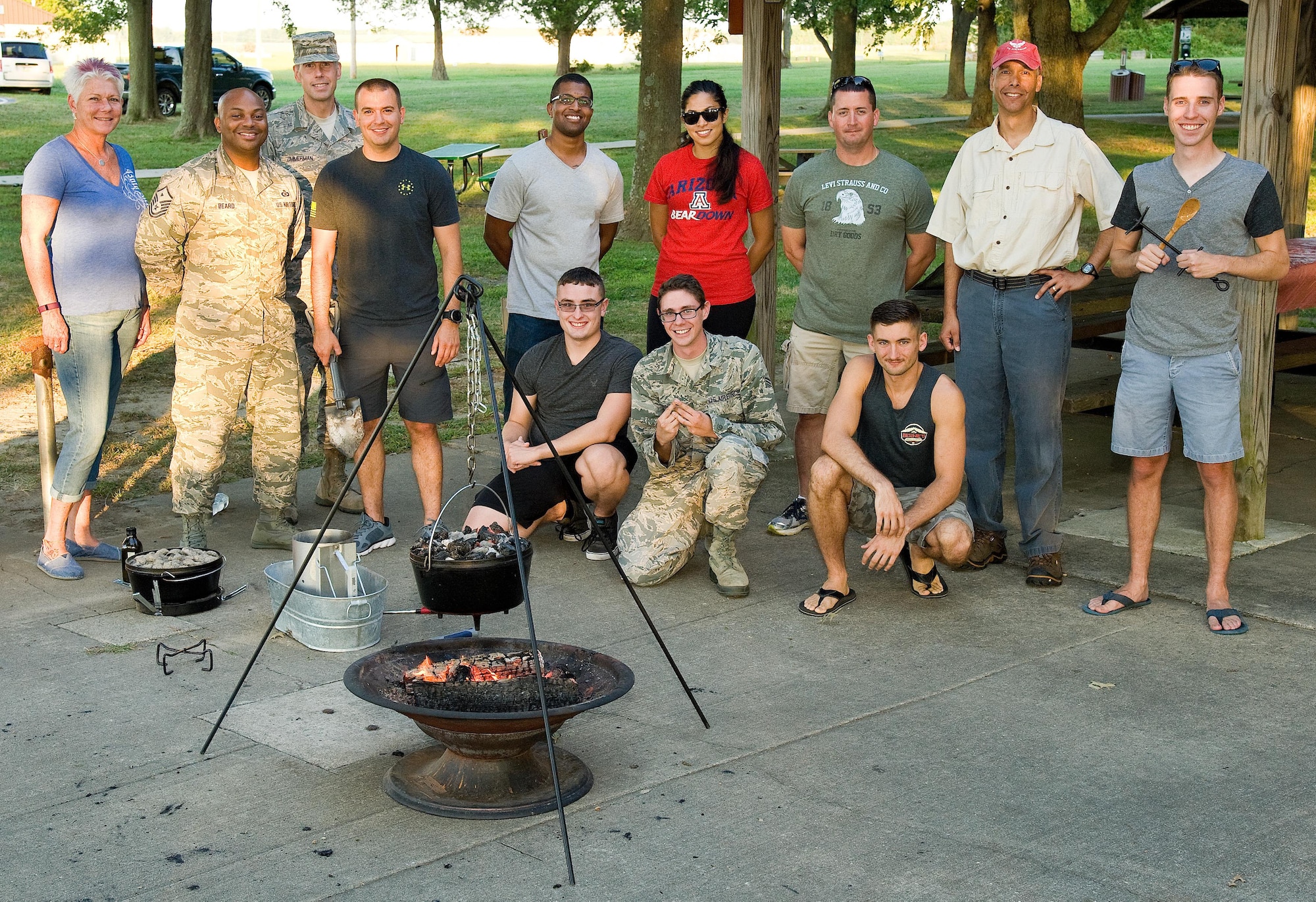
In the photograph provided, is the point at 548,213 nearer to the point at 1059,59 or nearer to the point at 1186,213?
the point at 1186,213

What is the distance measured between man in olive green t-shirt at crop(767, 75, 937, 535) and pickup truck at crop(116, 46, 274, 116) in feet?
92.6

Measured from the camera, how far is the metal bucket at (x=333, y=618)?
4.82 metres

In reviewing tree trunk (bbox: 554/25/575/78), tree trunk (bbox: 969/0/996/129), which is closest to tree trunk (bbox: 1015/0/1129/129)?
tree trunk (bbox: 969/0/996/129)

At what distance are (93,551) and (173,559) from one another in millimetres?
758

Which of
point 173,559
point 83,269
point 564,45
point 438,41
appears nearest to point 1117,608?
point 173,559

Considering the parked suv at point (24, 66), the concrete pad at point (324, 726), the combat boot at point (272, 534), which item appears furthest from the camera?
the parked suv at point (24, 66)

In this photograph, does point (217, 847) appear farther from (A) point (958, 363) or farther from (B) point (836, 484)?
(A) point (958, 363)

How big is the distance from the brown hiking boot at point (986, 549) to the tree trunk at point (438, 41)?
49481mm

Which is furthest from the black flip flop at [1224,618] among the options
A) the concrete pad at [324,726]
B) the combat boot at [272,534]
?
the combat boot at [272,534]

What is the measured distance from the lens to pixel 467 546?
158 inches

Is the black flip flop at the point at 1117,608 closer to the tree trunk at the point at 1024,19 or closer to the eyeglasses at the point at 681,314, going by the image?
the eyeglasses at the point at 681,314

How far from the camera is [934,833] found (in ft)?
11.6

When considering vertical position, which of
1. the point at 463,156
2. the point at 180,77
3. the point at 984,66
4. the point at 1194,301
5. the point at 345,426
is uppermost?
the point at 180,77

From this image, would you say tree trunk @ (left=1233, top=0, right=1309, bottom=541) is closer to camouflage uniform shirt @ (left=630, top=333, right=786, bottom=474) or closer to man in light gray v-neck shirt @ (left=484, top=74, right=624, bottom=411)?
camouflage uniform shirt @ (left=630, top=333, right=786, bottom=474)
